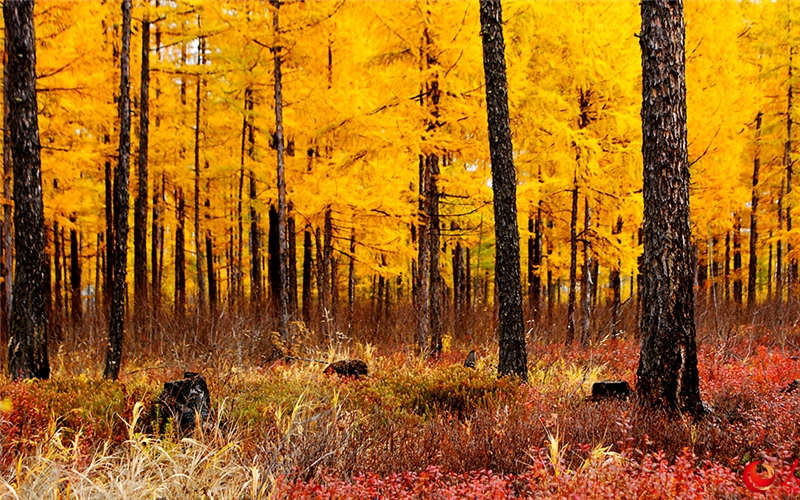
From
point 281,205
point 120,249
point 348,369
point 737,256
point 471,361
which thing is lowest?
point 471,361

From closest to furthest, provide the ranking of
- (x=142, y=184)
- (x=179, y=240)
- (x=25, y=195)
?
(x=25, y=195) < (x=142, y=184) < (x=179, y=240)

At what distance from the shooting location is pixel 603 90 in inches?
465

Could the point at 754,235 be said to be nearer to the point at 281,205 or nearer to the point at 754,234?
the point at 754,234

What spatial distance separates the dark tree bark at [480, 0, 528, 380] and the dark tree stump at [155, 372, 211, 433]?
3.67 meters

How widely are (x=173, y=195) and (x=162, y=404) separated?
1615 centimetres

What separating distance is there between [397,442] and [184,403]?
6.59 feet

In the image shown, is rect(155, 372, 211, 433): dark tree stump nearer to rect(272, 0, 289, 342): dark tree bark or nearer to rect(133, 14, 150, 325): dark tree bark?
rect(272, 0, 289, 342): dark tree bark

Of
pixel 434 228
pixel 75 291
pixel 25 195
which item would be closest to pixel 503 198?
pixel 434 228

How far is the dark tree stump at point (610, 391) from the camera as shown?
5705 mm

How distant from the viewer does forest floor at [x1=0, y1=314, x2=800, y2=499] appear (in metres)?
3.29

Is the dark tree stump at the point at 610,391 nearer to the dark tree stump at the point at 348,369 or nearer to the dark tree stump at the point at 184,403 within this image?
the dark tree stump at the point at 348,369

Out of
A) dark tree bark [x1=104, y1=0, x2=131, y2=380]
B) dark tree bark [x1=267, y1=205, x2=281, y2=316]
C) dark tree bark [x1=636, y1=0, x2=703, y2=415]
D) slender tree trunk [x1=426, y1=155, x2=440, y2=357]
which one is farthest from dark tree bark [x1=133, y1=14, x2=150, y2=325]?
dark tree bark [x1=636, y1=0, x2=703, y2=415]

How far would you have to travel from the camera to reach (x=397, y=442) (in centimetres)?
434

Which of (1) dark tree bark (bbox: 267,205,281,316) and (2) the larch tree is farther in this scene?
(1) dark tree bark (bbox: 267,205,281,316)
